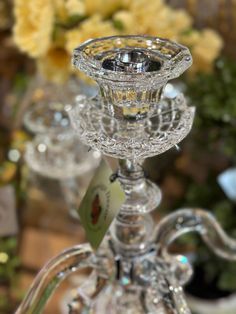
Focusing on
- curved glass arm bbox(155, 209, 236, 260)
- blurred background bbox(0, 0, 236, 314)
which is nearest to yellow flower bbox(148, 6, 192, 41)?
blurred background bbox(0, 0, 236, 314)

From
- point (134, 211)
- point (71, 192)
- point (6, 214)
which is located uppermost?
point (134, 211)

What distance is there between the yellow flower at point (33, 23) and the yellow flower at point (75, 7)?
0.03 m

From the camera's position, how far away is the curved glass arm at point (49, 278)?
0.52 metres

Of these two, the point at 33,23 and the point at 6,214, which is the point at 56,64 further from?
the point at 6,214

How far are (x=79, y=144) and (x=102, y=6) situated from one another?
0.25 metres

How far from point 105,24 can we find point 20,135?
32cm

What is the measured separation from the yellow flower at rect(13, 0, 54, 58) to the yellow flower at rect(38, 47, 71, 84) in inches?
2.5

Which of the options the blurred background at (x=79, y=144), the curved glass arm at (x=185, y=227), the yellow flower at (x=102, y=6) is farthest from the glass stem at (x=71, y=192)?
the curved glass arm at (x=185, y=227)

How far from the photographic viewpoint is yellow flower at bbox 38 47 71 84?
0.91 m

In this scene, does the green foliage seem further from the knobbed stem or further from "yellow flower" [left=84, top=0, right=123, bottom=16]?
the knobbed stem

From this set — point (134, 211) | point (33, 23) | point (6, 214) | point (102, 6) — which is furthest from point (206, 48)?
point (134, 211)

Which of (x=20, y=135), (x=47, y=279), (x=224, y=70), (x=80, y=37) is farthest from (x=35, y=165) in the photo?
(x=47, y=279)

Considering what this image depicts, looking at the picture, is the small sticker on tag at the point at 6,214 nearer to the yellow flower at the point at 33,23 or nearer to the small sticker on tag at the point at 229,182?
the yellow flower at the point at 33,23

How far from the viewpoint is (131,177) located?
1.63 ft
